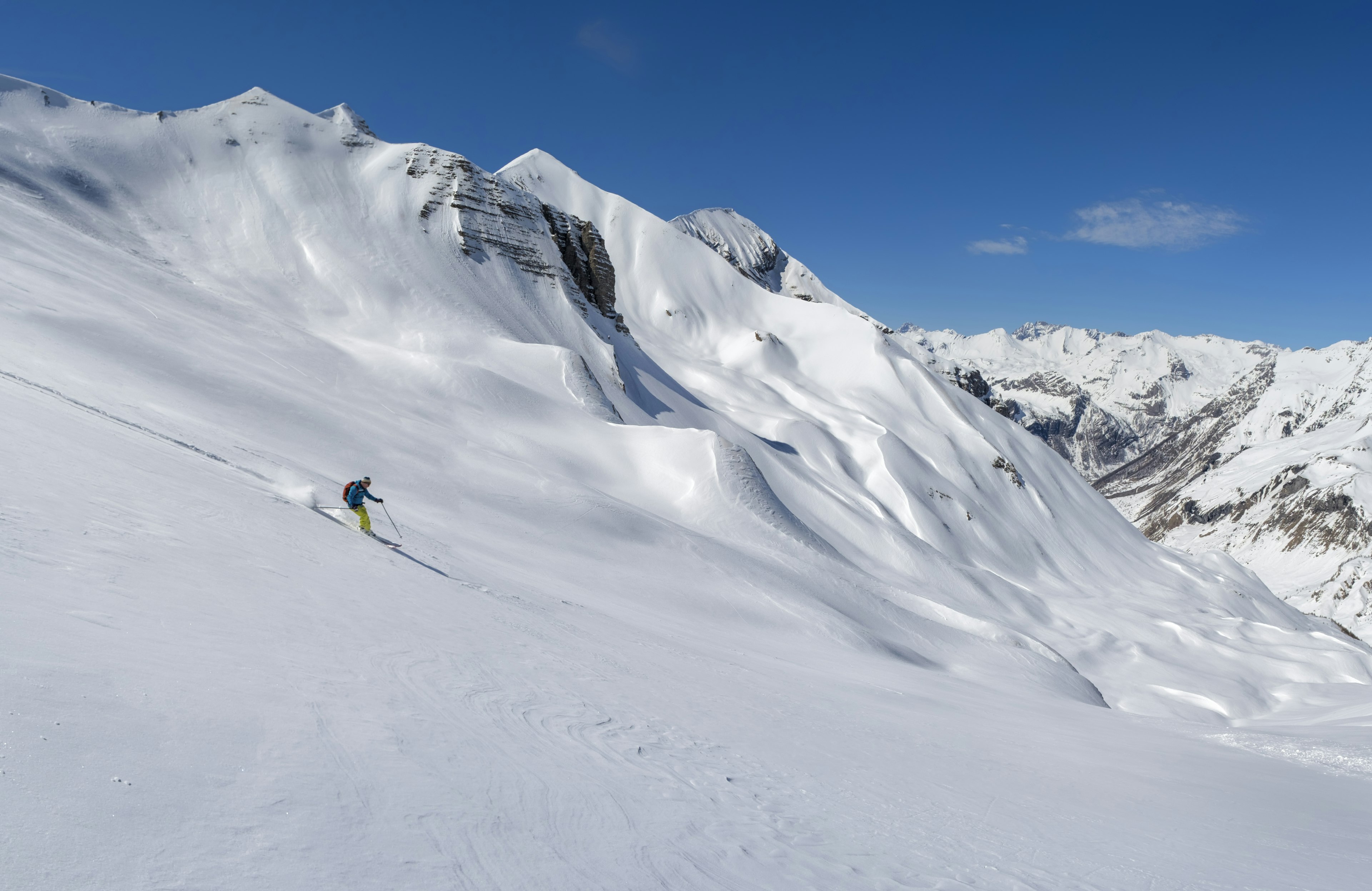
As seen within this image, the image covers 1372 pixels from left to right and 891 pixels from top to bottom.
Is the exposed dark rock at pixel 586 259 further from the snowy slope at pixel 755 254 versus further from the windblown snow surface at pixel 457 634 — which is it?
the snowy slope at pixel 755 254

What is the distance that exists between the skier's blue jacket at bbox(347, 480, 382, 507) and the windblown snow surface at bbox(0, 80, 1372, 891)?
603mm

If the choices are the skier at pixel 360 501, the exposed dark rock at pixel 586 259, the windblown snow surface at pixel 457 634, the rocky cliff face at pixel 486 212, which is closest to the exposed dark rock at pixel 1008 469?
the windblown snow surface at pixel 457 634

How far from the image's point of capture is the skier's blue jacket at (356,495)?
1337cm

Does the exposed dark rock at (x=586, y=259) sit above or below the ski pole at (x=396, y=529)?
above

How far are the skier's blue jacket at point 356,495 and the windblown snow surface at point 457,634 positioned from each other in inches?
23.7

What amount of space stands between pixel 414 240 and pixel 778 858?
50386 mm

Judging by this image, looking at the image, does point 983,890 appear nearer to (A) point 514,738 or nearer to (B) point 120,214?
(A) point 514,738

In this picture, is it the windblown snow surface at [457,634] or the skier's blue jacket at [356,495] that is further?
the skier's blue jacket at [356,495]

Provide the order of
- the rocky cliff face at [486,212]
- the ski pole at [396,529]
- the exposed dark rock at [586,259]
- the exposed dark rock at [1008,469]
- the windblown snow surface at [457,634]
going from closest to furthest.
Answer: the windblown snow surface at [457,634] → the ski pole at [396,529] → the rocky cliff face at [486,212] → the exposed dark rock at [586,259] → the exposed dark rock at [1008,469]

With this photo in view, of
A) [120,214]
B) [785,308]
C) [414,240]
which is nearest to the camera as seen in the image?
[120,214]

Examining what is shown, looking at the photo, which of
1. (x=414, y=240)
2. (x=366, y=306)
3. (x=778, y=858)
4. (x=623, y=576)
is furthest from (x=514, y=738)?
(x=414, y=240)

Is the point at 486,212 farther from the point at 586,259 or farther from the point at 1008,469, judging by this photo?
the point at 1008,469

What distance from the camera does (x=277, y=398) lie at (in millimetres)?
22078

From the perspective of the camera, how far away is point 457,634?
9352 millimetres
